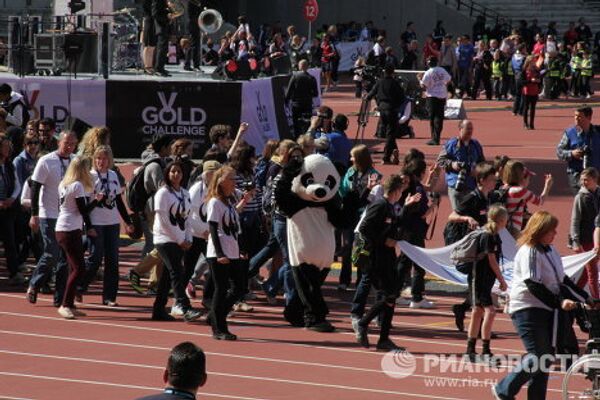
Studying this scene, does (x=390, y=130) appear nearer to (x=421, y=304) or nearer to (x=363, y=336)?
(x=421, y=304)

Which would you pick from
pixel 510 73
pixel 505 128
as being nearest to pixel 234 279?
pixel 505 128

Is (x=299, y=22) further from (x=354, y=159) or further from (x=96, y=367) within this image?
(x=96, y=367)

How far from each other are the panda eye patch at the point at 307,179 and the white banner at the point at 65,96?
483 inches

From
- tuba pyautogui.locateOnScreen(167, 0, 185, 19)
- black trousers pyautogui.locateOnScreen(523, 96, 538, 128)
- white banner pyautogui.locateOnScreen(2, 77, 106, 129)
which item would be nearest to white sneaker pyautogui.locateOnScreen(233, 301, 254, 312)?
white banner pyautogui.locateOnScreen(2, 77, 106, 129)

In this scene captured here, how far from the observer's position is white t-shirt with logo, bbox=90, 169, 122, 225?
14977 millimetres

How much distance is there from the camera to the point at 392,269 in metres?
13.7

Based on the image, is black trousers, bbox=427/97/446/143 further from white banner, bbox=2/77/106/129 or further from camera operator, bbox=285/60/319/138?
white banner, bbox=2/77/106/129

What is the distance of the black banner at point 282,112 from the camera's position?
1107 inches

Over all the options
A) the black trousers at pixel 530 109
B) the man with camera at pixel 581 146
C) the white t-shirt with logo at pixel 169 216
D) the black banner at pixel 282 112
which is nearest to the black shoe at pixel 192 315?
the white t-shirt with logo at pixel 169 216

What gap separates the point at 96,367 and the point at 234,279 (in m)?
1.80

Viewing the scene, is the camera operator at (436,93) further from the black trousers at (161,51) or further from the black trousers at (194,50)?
Answer: the black trousers at (161,51)

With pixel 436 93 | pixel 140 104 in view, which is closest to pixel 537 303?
pixel 140 104

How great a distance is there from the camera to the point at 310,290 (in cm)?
1445

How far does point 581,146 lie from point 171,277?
617 centimetres
